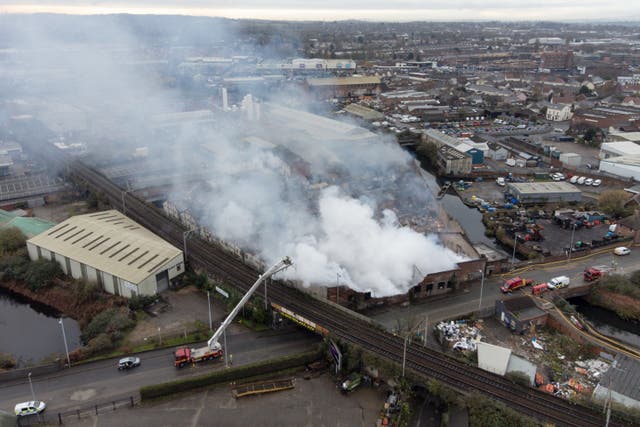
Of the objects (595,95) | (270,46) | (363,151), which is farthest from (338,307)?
(595,95)

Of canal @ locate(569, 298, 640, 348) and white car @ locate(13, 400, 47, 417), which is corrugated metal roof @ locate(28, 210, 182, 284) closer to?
white car @ locate(13, 400, 47, 417)

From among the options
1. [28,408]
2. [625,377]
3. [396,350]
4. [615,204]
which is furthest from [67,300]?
[615,204]

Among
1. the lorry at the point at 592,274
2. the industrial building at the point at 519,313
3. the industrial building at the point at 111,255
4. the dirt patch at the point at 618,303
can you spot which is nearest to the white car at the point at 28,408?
the industrial building at the point at 111,255

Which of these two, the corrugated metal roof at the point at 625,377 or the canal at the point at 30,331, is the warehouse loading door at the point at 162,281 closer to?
the canal at the point at 30,331

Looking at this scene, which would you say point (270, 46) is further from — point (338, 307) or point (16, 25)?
point (338, 307)

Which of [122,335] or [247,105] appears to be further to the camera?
[247,105]
